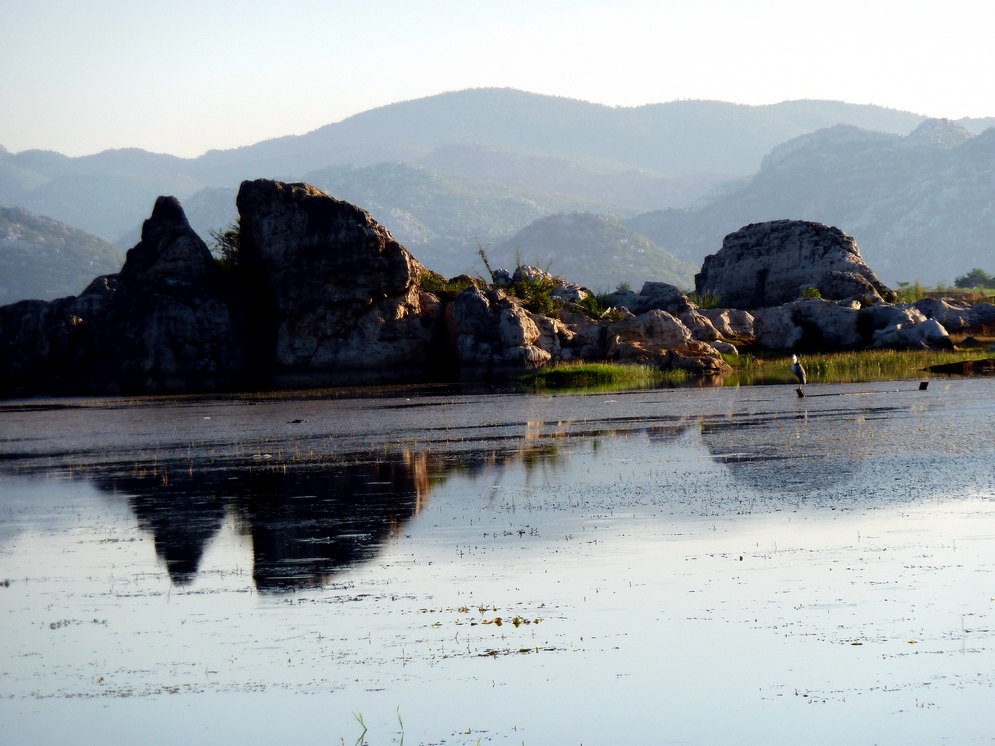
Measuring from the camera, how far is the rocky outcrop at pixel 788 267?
63.1 m

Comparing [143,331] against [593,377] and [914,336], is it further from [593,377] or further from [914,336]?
[914,336]

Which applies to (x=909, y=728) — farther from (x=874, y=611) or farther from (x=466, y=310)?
(x=466, y=310)

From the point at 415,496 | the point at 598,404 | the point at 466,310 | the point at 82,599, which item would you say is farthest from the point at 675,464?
the point at 466,310

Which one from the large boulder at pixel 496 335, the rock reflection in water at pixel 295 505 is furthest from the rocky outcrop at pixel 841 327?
the rock reflection in water at pixel 295 505

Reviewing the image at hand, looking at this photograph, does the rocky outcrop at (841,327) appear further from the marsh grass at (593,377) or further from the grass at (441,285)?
the grass at (441,285)

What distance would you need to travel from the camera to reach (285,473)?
20.7 meters

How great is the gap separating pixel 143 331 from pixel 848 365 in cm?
3130

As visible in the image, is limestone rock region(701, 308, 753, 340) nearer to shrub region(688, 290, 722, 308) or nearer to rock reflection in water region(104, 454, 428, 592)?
shrub region(688, 290, 722, 308)

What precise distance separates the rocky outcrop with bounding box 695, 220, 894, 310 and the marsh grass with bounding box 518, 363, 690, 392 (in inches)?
668

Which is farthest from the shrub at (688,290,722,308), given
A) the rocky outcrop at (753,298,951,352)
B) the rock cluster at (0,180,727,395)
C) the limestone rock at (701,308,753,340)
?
the rocky outcrop at (753,298,951,352)

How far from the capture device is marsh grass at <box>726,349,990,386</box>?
42844 mm

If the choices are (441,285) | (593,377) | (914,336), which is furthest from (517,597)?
(441,285)

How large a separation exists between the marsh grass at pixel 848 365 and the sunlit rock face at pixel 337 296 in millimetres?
15581

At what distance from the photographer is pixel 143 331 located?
55125 mm
